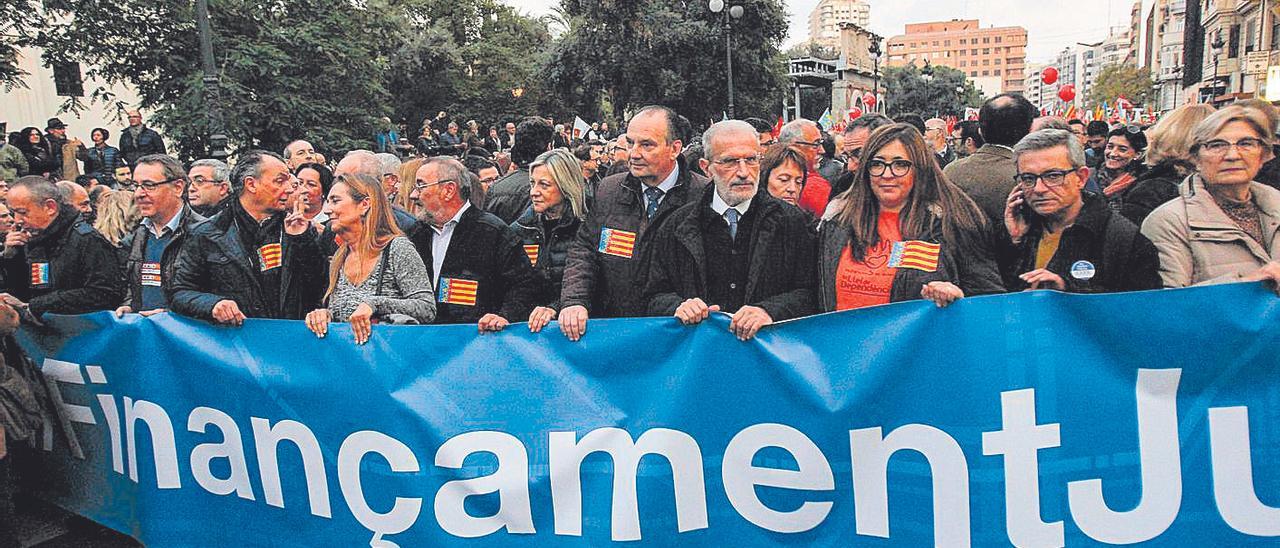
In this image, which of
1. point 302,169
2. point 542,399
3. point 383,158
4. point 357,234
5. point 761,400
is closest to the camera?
point 761,400

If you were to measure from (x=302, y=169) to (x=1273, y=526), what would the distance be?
487cm

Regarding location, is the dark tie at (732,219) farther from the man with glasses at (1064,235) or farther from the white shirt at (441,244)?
the white shirt at (441,244)

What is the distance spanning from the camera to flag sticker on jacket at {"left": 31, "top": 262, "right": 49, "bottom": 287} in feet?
16.3

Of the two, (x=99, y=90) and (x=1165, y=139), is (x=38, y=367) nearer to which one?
(x=1165, y=139)

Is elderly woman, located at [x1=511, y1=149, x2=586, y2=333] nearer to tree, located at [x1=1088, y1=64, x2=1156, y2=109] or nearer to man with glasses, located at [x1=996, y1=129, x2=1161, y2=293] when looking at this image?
man with glasses, located at [x1=996, y1=129, x2=1161, y2=293]

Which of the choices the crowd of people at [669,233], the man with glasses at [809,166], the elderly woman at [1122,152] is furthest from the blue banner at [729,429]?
the elderly woman at [1122,152]

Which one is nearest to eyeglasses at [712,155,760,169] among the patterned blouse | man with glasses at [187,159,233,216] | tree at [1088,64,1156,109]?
the patterned blouse

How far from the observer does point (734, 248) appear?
3.76m

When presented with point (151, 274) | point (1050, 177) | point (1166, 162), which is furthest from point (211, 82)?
point (1050, 177)

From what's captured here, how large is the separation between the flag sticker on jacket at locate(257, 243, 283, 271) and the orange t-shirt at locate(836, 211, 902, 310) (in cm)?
262

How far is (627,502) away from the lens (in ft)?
11.3

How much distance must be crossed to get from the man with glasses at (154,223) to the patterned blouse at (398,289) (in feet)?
4.14

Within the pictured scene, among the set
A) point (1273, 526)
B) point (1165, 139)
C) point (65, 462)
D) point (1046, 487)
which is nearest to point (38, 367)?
point (65, 462)

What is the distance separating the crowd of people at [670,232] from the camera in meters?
3.43
